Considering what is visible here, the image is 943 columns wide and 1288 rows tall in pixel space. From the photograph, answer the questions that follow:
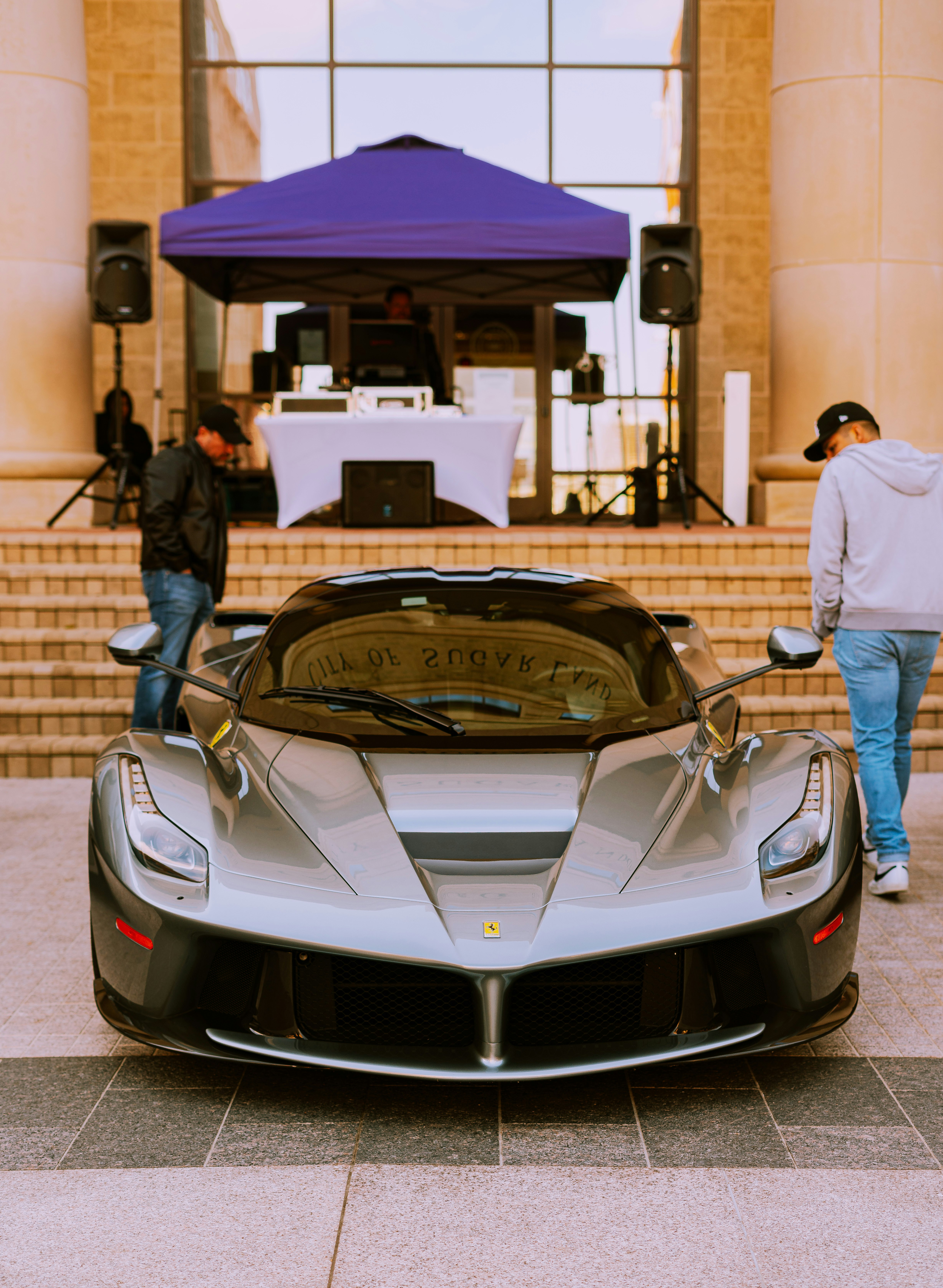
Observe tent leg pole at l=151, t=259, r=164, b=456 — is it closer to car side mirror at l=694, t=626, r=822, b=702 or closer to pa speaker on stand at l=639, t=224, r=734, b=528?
pa speaker on stand at l=639, t=224, r=734, b=528

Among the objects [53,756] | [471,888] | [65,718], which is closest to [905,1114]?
[471,888]

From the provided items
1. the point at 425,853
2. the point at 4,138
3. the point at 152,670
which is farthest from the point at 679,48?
the point at 425,853

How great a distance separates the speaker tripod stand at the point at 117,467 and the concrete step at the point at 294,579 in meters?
0.97

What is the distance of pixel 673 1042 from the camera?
9.25 feet

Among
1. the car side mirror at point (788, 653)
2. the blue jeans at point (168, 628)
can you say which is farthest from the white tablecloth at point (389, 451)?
the car side mirror at point (788, 653)

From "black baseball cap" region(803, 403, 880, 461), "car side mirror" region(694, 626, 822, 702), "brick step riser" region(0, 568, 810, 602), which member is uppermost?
"black baseball cap" region(803, 403, 880, 461)

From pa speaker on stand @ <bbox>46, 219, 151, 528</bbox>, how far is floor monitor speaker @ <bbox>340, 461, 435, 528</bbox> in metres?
1.83

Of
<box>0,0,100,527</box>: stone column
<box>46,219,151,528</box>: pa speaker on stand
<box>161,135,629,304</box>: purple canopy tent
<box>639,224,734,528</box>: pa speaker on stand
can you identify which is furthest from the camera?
<box>0,0,100,527</box>: stone column

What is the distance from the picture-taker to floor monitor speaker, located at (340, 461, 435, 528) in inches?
381

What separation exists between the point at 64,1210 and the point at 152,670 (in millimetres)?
4202

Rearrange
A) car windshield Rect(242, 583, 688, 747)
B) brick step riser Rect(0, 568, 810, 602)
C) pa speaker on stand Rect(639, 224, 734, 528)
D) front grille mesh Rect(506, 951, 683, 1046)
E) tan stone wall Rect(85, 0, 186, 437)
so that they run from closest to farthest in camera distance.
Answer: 1. front grille mesh Rect(506, 951, 683, 1046)
2. car windshield Rect(242, 583, 688, 747)
3. brick step riser Rect(0, 568, 810, 602)
4. pa speaker on stand Rect(639, 224, 734, 528)
5. tan stone wall Rect(85, 0, 186, 437)

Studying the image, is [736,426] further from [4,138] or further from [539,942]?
[539,942]

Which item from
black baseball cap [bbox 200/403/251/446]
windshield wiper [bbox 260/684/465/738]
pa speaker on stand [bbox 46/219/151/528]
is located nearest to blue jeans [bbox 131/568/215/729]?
black baseball cap [bbox 200/403/251/446]

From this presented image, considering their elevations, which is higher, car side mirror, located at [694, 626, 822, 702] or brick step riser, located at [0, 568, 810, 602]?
car side mirror, located at [694, 626, 822, 702]
